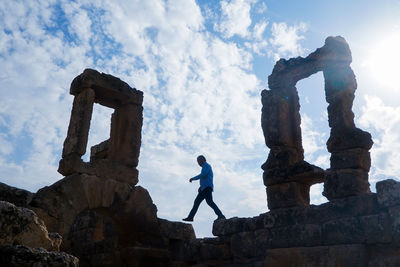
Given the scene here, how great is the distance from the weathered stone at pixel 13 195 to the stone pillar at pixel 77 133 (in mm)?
1861

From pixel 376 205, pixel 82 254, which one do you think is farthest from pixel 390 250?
pixel 82 254

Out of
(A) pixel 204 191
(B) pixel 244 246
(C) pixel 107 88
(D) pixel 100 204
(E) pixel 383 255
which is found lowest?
(E) pixel 383 255

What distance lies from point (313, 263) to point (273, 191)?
1.89 meters

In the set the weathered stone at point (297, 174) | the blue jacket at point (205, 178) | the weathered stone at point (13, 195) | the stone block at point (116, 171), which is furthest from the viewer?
the blue jacket at point (205, 178)

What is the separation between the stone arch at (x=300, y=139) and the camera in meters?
6.92

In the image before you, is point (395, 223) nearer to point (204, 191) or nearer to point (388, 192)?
point (388, 192)

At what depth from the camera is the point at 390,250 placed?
18.6 ft

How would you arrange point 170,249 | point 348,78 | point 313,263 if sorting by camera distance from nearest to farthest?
point 313,263, point 348,78, point 170,249

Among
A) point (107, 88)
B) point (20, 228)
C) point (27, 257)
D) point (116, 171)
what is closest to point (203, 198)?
point (116, 171)

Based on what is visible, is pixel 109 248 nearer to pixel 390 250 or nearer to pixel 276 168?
pixel 276 168

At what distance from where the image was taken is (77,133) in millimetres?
8258

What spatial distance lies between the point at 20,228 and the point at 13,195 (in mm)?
A: 3212

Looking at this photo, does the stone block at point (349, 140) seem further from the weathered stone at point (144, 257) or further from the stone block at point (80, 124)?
the stone block at point (80, 124)

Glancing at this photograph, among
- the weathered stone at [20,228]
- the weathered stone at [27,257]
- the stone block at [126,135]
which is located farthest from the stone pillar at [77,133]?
the weathered stone at [27,257]
